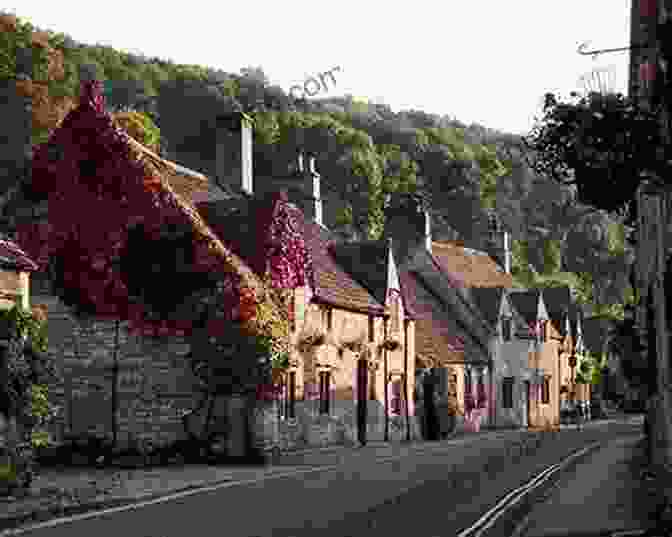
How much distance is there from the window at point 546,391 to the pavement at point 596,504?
39294 millimetres

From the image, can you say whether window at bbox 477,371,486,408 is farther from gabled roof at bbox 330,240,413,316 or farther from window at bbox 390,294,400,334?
gabled roof at bbox 330,240,413,316

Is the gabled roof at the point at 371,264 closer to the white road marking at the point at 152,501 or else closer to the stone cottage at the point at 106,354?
the white road marking at the point at 152,501

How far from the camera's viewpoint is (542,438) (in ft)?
148

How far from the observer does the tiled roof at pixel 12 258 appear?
19859mm

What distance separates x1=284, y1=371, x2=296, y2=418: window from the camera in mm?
34531

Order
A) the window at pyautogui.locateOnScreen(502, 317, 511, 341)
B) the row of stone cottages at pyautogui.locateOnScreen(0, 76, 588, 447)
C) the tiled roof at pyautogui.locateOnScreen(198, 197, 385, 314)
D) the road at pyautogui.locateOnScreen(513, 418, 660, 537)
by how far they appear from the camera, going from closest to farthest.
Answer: the road at pyautogui.locateOnScreen(513, 418, 660, 537) → the row of stone cottages at pyautogui.locateOnScreen(0, 76, 588, 447) → the tiled roof at pyautogui.locateOnScreen(198, 197, 385, 314) → the window at pyautogui.locateOnScreen(502, 317, 511, 341)

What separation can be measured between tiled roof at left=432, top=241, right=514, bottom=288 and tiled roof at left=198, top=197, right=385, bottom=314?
611 inches

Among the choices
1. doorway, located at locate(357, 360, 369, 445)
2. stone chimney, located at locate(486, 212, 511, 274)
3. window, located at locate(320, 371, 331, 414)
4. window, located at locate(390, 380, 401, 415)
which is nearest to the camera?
window, located at locate(320, 371, 331, 414)

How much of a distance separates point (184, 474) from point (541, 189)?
A: 12287 centimetres

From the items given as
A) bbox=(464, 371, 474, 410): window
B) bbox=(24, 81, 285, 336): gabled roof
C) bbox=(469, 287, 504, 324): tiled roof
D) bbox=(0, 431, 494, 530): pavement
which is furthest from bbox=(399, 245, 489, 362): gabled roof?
bbox=(24, 81, 285, 336): gabled roof

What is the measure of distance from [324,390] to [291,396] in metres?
3.29

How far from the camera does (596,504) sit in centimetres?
1848

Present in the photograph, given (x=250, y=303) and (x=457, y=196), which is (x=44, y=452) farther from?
(x=457, y=196)

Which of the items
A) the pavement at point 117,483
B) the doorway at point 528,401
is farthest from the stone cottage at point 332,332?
the doorway at point 528,401
